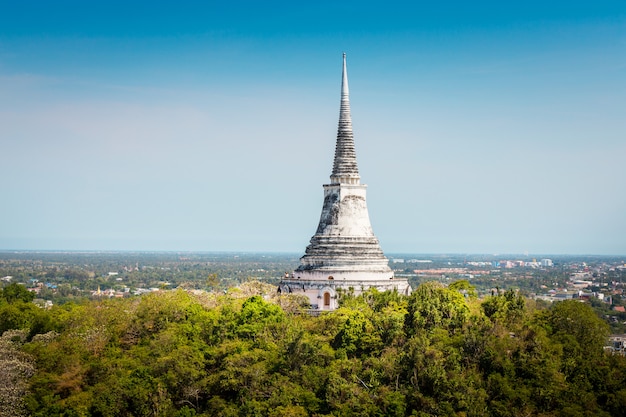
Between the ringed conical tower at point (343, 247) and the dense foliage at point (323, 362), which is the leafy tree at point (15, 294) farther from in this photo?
the ringed conical tower at point (343, 247)

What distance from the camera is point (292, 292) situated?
52.3 meters

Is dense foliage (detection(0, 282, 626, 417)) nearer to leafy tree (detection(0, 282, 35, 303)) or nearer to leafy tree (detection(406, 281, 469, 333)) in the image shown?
leafy tree (detection(406, 281, 469, 333))

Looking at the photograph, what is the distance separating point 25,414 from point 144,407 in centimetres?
419

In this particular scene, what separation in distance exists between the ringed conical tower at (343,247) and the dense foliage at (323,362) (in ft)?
18.2

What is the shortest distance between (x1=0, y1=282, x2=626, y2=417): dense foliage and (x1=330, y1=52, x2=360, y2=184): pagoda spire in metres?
10.8

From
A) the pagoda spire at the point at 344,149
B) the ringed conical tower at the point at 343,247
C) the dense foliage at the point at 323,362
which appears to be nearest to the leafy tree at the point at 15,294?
the dense foliage at the point at 323,362

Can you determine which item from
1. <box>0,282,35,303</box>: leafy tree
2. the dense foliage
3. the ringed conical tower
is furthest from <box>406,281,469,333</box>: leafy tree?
<box>0,282,35,303</box>: leafy tree

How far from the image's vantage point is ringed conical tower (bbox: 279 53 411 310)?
2047 inches

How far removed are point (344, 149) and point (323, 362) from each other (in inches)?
675

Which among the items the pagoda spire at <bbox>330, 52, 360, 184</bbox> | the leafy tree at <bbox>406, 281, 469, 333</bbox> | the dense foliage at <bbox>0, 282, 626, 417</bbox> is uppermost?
the pagoda spire at <bbox>330, 52, 360, 184</bbox>

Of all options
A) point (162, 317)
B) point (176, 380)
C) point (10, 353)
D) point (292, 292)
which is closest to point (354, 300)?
point (292, 292)

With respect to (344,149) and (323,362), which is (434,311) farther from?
(344,149)

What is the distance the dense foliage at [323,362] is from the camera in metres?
38.1

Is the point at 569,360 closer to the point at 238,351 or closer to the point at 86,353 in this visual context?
the point at 238,351
